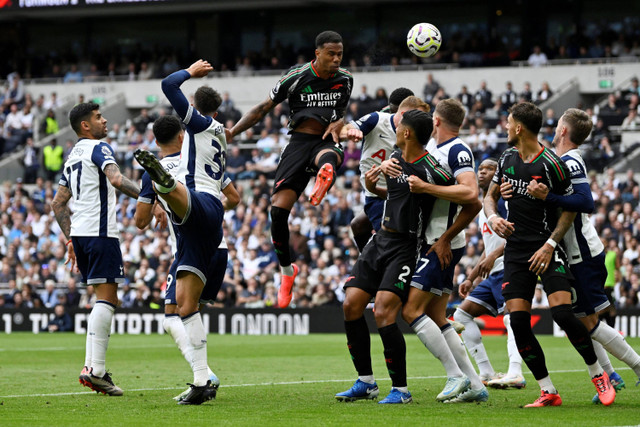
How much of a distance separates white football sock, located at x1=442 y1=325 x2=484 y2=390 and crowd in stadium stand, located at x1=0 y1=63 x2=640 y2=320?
41.9 feet

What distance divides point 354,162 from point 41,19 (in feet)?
58.7

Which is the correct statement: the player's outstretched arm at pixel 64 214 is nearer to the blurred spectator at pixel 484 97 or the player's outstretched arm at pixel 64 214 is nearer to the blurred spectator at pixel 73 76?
the blurred spectator at pixel 484 97

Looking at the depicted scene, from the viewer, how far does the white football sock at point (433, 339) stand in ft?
28.5

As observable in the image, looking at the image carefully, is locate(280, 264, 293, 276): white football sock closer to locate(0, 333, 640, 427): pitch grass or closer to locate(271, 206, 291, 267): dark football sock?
A: locate(271, 206, 291, 267): dark football sock

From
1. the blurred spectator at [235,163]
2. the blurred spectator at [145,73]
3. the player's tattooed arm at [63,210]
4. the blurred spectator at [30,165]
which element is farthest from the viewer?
the blurred spectator at [145,73]

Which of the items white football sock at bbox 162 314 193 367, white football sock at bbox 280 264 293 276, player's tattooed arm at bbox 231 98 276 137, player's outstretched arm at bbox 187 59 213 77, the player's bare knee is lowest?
white football sock at bbox 162 314 193 367

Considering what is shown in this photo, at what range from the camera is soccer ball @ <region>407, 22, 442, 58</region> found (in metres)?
11.0

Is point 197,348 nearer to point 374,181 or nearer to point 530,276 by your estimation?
point 374,181

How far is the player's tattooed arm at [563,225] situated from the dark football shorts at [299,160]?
99.9 inches

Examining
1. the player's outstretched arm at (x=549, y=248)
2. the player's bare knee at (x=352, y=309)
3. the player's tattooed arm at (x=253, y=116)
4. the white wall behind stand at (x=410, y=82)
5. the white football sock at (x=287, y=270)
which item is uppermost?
the white wall behind stand at (x=410, y=82)

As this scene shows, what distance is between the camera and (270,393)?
32.3 ft

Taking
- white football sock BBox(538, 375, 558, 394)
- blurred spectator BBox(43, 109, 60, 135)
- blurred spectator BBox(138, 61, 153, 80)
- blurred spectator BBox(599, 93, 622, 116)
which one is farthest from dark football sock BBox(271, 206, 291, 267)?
blurred spectator BBox(138, 61, 153, 80)

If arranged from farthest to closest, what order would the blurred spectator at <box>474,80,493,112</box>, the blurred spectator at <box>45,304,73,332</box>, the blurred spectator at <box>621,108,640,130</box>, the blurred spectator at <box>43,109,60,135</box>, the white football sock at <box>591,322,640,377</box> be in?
1. the blurred spectator at <box>43,109,60,135</box>
2. the blurred spectator at <box>474,80,493,112</box>
3. the blurred spectator at <box>621,108,640,130</box>
4. the blurred spectator at <box>45,304,73,332</box>
5. the white football sock at <box>591,322,640,377</box>

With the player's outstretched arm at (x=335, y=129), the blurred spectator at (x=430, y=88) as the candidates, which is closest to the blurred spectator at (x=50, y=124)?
the blurred spectator at (x=430, y=88)
